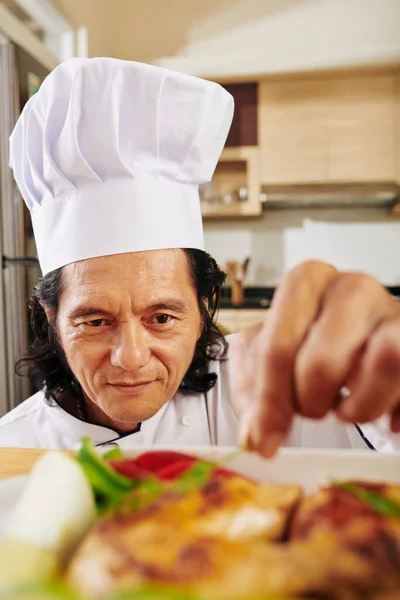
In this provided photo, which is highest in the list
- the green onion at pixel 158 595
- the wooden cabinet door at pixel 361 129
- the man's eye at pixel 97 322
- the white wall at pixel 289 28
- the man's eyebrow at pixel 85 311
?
the white wall at pixel 289 28

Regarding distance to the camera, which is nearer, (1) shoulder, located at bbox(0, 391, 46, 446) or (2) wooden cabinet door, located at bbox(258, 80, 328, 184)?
(1) shoulder, located at bbox(0, 391, 46, 446)

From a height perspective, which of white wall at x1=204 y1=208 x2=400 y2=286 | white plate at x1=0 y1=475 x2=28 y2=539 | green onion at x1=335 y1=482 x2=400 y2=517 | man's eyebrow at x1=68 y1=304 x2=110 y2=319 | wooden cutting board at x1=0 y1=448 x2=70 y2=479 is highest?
white wall at x1=204 y1=208 x2=400 y2=286

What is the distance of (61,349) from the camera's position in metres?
0.91

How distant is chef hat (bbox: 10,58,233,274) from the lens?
0.72 metres

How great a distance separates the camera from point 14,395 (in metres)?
1.90

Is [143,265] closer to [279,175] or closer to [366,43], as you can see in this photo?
[279,175]

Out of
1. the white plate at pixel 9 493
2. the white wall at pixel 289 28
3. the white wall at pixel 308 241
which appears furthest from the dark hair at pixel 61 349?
the white wall at pixel 289 28

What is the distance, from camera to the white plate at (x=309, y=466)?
328 mm

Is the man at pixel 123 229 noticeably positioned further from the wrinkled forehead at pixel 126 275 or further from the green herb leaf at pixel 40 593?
the green herb leaf at pixel 40 593

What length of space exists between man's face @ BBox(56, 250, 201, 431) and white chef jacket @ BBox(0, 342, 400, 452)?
0.12 meters

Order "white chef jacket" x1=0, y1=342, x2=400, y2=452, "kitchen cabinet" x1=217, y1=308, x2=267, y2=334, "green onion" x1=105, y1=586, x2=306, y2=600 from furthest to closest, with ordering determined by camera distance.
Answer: "kitchen cabinet" x1=217, y1=308, x2=267, y2=334 < "white chef jacket" x1=0, y1=342, x2=400, y2=452 < "green onion" x1=105, y1=586, x2=306, y2=600

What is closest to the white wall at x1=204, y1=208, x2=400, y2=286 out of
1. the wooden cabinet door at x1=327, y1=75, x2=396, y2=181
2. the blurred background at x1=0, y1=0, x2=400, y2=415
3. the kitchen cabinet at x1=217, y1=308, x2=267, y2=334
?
the blurred background at x1=0, y1=0, x2=400, y2=415

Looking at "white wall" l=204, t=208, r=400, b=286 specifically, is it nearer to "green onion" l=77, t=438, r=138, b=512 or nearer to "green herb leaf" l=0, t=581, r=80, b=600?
"green onion" l=77, t=438, r=138, b=512

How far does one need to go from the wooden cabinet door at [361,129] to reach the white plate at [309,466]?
2.75 metres
